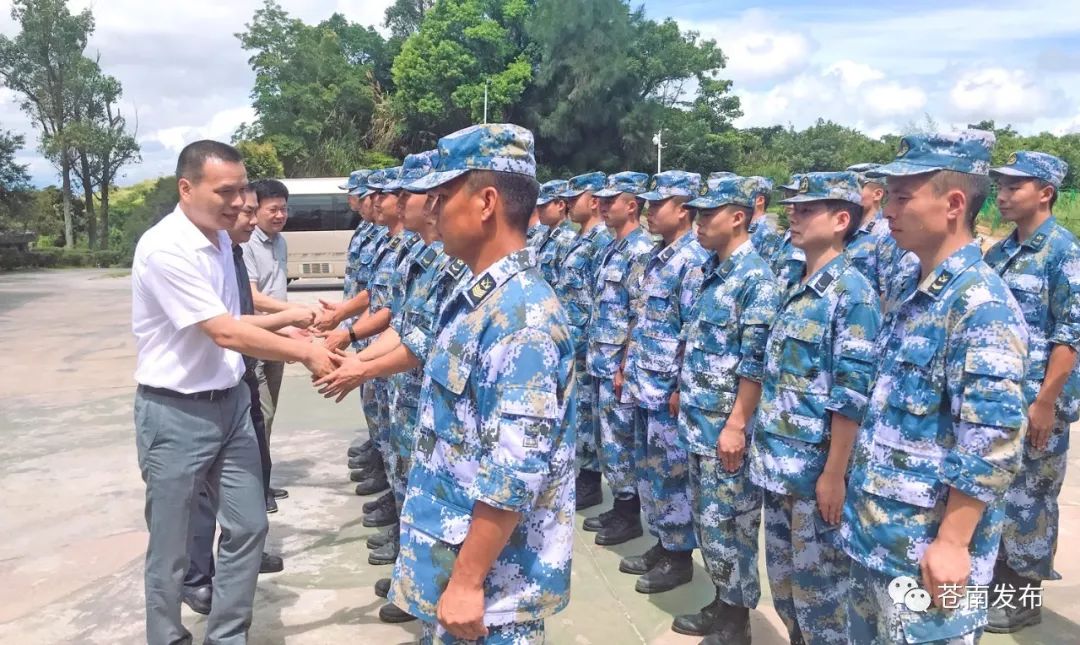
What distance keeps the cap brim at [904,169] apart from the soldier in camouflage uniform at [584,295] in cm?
302

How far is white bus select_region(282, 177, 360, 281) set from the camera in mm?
18531

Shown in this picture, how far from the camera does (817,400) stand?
2.86m

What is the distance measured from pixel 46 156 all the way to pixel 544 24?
2151 centimetres

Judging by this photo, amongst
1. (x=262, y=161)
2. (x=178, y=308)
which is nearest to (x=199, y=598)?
(x=178, y=308)

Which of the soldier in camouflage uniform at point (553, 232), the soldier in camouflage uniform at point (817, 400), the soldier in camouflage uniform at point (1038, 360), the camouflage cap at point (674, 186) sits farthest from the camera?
the soldier in camouflage uniform at point (553, 232)

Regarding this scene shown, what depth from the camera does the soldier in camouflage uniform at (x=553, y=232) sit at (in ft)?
20.6

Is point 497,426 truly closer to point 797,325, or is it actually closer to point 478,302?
point 478,302

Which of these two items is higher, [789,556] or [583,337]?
[583,337]

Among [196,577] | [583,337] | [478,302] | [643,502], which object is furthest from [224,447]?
[583,337]

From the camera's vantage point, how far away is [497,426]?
175cm

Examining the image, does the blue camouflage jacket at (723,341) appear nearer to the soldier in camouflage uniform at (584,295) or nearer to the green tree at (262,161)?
the soldier in camouflage uniform at (584,295)

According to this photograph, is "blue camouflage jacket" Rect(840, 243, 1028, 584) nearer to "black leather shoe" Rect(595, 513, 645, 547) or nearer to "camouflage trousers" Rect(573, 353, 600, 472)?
"black leather shoe" Rect(595, 513, 645, 547)

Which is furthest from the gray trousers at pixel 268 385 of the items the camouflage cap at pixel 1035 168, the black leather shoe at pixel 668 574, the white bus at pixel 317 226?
the white bus at pixel 317 226

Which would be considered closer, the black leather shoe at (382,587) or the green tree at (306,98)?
the black leather shoe at (382,587)
